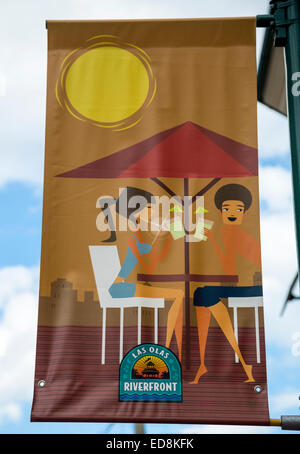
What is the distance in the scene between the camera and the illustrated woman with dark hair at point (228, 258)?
15.7ft

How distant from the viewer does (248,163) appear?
204 inches

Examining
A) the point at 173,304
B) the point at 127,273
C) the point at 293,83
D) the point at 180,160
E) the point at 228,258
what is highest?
the point at 293,83

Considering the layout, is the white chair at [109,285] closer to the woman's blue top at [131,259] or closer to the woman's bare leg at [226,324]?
the woman's blue top at [131,259]

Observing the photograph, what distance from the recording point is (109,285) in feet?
16.1

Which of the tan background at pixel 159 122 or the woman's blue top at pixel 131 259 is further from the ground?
the tan background at pixel 159 122

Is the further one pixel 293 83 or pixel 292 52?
pixel 292 52

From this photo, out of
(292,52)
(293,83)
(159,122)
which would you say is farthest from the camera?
(159,122)

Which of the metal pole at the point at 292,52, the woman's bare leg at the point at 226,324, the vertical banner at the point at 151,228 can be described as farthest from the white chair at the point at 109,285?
the metal pole at the point at 292,52

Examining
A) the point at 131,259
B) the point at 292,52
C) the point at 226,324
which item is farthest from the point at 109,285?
the point at 292,52

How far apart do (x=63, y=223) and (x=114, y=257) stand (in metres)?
0.54

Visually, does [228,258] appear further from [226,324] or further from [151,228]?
[151,228]

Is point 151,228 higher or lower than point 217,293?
higher

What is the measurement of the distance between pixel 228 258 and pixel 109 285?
1.03m

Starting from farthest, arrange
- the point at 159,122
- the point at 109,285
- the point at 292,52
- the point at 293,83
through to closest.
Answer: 1. the point at 159,122
2. the point at 292,52
3. the point at 293,83
4. the point at 109,285
